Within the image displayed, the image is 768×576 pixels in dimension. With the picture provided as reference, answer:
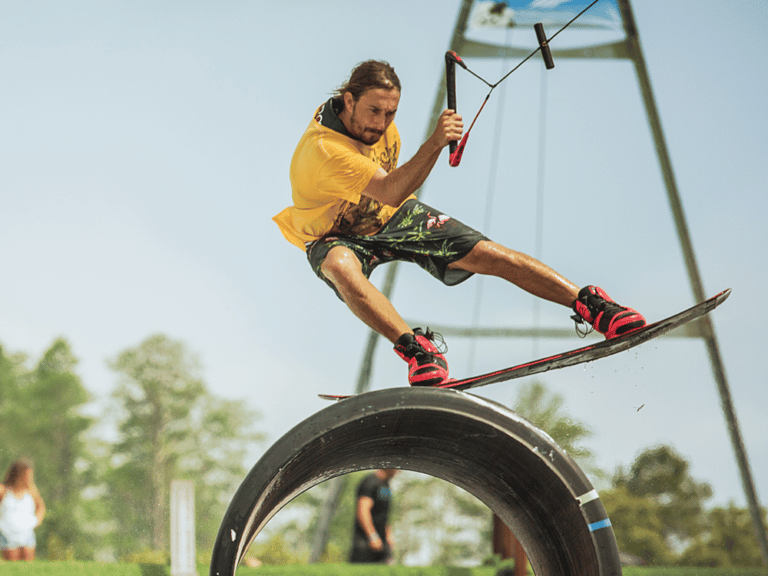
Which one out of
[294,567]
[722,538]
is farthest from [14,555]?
[722,538]

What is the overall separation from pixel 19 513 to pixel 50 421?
24.5 meters

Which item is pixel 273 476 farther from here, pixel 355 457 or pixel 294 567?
pixel 294 567

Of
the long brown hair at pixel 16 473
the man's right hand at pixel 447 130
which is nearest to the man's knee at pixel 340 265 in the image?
the man's right hand at pixel 447 130

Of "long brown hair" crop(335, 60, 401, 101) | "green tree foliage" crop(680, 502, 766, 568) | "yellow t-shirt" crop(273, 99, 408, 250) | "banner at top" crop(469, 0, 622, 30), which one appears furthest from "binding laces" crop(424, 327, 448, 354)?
"green tree foliage" crop(680, 502, 766, 568)

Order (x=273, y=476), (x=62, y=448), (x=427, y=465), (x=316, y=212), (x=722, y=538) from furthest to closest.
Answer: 1. (x=62, y=448)
2. (x=722, y=538)
3. (x=316, y=212)
4. (x=427, y=465)
5. (x=273, y=476)

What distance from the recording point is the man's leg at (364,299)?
2.55 meters

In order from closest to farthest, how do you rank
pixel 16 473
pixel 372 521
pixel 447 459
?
1. pixel 447 459
2. pixel 16 473
3. pixel 372 521

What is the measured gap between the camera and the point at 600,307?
104 inches

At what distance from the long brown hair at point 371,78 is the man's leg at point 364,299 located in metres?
0.68

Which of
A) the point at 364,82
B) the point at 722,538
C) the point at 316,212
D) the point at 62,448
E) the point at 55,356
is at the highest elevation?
the point at 55,356

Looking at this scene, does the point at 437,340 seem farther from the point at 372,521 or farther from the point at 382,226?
the point at 372,521

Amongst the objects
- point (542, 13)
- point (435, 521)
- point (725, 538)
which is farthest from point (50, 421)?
point (542, 13)

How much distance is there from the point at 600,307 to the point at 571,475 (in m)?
0.98

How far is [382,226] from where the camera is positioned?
9.66ft
